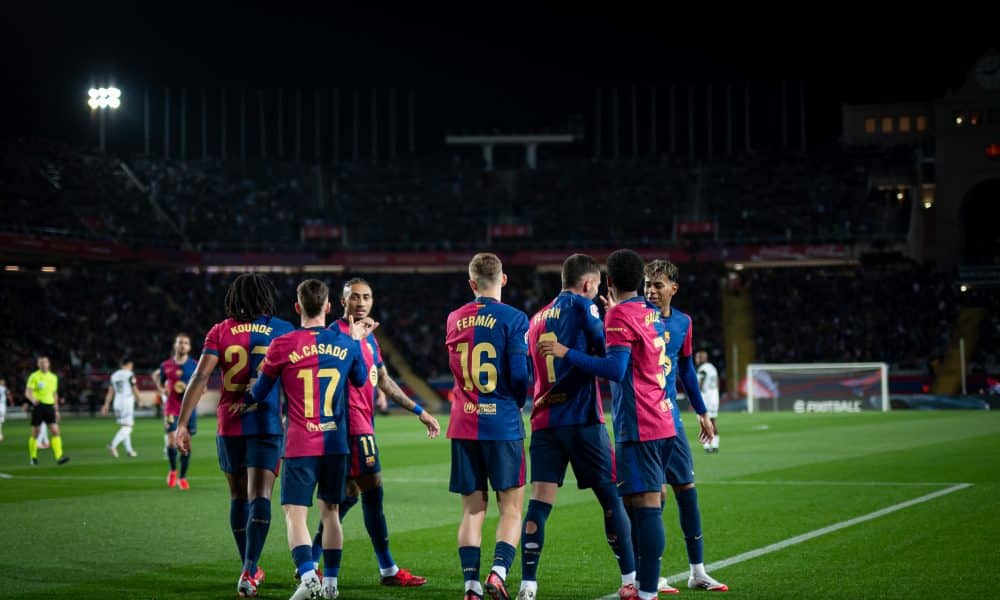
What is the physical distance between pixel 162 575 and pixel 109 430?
3220 centimetres

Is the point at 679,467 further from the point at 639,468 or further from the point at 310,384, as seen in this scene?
the point at 310,384

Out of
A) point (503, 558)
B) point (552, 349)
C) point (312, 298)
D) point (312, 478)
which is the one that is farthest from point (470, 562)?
point (312, 298)

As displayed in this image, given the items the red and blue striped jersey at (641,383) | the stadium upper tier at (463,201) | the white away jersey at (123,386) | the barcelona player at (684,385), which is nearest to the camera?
the red and blue striped jersey at (641,383)

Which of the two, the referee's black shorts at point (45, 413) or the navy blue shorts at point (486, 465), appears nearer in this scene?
the navy blue shorts at point (486, 465)

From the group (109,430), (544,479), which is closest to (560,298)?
(544,479)

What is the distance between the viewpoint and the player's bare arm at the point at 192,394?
30.7 ft

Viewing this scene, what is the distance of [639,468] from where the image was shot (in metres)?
8.36

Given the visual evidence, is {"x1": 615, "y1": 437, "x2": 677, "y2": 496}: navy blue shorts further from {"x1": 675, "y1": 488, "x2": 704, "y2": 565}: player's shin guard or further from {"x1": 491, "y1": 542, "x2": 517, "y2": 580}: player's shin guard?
{"x1": 675, "y1": 488, "x2": 704, "y2": 565}: player's shin guard

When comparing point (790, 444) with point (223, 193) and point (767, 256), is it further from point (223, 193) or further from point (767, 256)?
point (223, 193)

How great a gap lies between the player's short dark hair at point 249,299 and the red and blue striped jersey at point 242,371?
89 millimetres

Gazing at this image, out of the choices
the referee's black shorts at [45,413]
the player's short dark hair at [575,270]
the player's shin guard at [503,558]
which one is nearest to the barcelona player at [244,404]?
the player's shin guard at [503,558]

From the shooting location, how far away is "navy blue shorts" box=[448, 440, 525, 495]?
8.37m

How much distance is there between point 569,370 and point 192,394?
310 cm

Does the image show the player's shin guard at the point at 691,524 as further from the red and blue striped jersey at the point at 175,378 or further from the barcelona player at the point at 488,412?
the red and blue striped jersey at the point at 175,378
